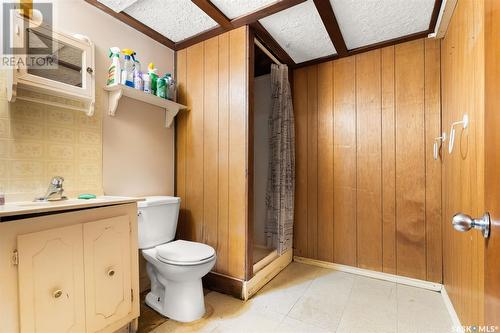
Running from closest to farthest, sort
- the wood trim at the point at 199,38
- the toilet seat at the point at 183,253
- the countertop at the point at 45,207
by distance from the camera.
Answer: the countertop at the point at 45,207, the toilet seat at the point at 183,253, the wood trim at the point at 199,38

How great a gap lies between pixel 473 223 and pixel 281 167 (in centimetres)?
168

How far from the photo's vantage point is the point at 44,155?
137cm

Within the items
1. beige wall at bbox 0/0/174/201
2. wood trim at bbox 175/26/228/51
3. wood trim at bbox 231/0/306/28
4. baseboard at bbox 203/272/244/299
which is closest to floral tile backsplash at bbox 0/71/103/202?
beige wall at bbox 0/0/174/201

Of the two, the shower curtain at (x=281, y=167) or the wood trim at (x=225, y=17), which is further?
the shower curtain at (x=281, y=167)

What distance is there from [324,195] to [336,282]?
788mm

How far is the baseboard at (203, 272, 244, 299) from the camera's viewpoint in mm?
1818

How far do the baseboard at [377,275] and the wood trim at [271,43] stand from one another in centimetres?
204

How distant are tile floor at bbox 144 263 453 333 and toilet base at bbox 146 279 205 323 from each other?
5 cm

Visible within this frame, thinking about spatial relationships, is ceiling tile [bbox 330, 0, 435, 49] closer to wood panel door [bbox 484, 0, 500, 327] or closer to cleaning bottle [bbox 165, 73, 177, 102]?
wood panel door [bbox 484, 0, 500, 327]

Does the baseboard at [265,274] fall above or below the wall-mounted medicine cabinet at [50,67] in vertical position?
below

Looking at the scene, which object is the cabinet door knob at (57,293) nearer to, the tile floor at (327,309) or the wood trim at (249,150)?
the tile floor at (327,309)

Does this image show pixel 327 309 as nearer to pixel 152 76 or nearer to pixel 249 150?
pixel 249 150

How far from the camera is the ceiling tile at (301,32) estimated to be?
67.4 inches

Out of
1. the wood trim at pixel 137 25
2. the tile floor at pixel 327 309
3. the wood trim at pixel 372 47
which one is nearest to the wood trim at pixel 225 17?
the wood trim at pixel 137 25
